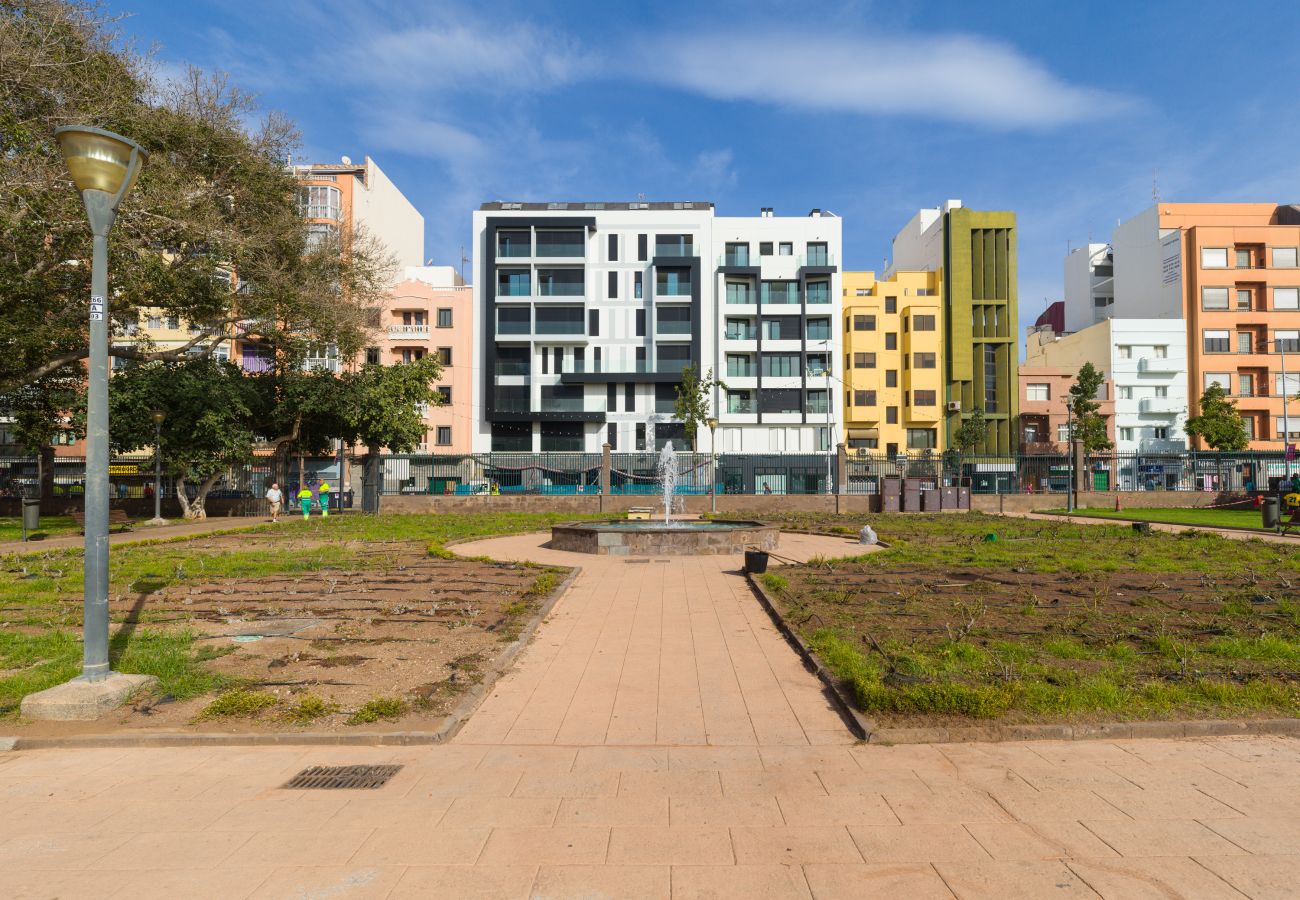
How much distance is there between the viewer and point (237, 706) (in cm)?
577

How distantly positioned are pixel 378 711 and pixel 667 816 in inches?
106

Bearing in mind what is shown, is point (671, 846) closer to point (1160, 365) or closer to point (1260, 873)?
point (1260, 873)

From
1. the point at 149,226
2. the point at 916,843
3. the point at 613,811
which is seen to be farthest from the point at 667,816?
the point at 149,226

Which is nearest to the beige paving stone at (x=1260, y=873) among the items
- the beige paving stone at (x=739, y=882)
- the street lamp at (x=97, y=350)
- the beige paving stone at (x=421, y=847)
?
the beige paving stone at (x=739, y=882)

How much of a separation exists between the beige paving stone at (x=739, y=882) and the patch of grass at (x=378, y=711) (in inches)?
117

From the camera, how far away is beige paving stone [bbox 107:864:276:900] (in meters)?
3.33

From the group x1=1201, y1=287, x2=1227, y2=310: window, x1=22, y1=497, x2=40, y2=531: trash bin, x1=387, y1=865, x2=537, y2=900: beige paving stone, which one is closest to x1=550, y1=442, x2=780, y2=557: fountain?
x1=387, y1=865, x2=537, y2=900: beige paving stone

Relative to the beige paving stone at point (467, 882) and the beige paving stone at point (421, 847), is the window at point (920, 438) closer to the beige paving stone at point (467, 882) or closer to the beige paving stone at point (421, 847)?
the beige paving stone at point (421, 847)

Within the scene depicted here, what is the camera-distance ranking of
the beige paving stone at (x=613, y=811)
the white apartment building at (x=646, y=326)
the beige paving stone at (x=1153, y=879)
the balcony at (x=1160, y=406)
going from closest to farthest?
the beige paving stone at (x=1153, y=879) → the beige paving stone at (x=613, y=811) → the white apartment building at (x=646, y=326) → the balcony at (x=1160, y=406)

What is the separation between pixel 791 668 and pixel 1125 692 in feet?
9.02

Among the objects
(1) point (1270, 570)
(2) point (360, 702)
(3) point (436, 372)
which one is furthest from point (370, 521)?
(1) point (1270, 570)

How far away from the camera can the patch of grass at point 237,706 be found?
5688mm

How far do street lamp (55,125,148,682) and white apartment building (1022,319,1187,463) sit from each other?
6134 cm

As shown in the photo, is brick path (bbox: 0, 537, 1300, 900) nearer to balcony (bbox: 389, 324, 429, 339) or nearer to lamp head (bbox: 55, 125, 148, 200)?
lamp head (bbox: 55, 125, 148, 200)
